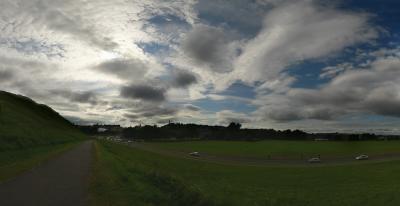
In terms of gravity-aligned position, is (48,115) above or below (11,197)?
above

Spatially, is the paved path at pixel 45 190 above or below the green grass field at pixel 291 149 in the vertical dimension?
below

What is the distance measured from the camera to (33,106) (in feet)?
589

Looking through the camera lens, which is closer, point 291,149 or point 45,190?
point 45,190

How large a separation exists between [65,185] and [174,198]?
20.1 ft

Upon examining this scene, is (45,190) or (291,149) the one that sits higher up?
(291,149)

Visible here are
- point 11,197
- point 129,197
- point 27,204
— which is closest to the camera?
point 27,204

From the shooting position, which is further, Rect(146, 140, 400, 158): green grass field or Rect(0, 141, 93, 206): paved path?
Rect(146, 140, 400, 158): green grass field

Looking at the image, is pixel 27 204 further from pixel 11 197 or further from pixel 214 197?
pixel 214 197

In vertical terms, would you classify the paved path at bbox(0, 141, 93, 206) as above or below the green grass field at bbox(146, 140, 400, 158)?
below

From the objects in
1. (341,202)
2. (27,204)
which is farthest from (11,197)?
(341,202)

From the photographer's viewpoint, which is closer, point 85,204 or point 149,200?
point 85,204

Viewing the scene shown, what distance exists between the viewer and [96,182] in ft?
68.8

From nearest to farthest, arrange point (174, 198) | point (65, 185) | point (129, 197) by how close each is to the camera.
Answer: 1. point (129, 197)
2. point (174, 198)
3. point (65, 185)

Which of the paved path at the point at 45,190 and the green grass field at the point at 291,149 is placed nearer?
the paved path at the point at 45,190
